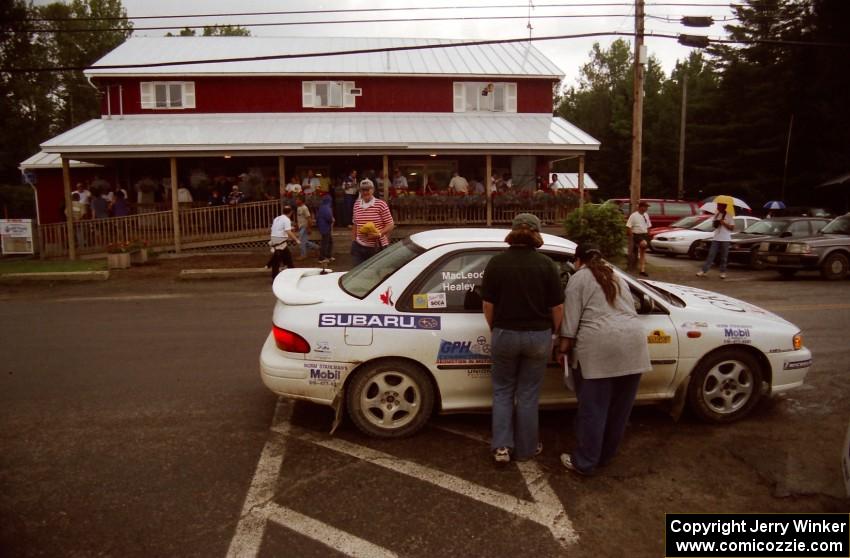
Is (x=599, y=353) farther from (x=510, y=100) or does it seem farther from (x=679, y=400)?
(x=510, y=100)

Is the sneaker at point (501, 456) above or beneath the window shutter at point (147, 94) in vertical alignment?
beneath

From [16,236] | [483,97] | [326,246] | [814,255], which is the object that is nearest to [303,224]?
[326,246]

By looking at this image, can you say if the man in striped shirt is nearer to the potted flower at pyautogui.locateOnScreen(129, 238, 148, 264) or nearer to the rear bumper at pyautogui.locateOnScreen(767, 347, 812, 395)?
the rear bumper at pyautogui.locateOnScreen(767, 347, 812, 395)

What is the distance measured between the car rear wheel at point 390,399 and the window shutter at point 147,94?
922 inches

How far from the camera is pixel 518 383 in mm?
4574

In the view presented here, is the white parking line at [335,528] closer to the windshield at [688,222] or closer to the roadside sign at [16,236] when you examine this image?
the windshield at [688,222]

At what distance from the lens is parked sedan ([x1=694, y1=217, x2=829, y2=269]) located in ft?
52.9

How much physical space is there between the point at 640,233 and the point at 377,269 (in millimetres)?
11715

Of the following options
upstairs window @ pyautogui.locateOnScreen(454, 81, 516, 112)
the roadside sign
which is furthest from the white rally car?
upstairs window @ pyautogui.locateOnScreen(454, 81, 516, 112)

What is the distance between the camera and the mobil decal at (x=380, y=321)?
496cm

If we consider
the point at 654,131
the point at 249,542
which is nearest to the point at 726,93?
the point at 654,131

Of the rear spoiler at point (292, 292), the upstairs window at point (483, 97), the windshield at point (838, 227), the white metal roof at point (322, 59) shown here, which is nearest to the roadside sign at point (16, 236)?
the white metal roof at point (322, 59)

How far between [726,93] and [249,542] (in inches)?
1797

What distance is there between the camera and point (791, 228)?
53.3ft
